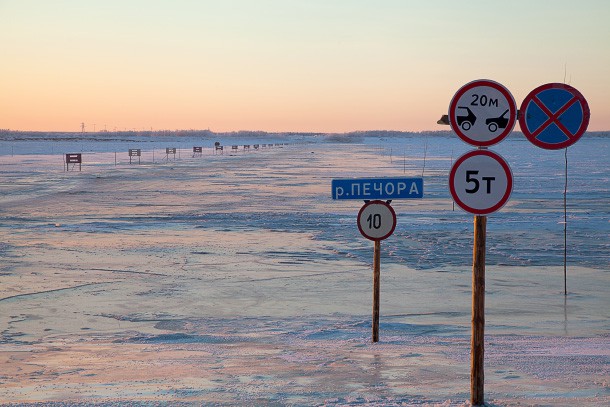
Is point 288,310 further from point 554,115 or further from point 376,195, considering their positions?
point 554,115

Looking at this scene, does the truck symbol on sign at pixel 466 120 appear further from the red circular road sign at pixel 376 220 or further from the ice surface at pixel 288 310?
the red circular road sign at pixel 376 220

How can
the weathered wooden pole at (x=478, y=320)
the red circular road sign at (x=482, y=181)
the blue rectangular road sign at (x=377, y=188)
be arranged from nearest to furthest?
the red circular road sign at (x=482, y=181) → the weathered wooden pole at (x=478, y=320) → the blue rectangular road sign at (x=377, y=188)

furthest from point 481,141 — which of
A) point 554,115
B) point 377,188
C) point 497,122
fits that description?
point 377,188

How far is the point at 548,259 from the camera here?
13.9 metres

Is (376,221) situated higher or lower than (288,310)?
higher

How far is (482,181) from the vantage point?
5.00m

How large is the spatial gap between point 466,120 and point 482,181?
415mm

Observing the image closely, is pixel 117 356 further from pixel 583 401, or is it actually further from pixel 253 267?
pixel 253 267

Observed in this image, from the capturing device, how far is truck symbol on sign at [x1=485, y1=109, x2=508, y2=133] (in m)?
5.02

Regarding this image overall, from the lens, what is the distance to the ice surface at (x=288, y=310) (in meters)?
6.16

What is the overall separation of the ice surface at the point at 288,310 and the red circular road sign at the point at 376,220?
3.72ft

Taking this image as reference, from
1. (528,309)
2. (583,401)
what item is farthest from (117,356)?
(528,309)

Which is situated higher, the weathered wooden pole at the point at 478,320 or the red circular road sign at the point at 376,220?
the red circular road sign at the point at 376,220

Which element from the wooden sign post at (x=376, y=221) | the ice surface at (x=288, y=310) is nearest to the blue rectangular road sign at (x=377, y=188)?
the wooden sign post at (x=376, y=221)
